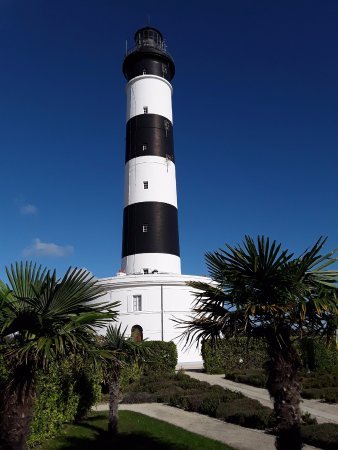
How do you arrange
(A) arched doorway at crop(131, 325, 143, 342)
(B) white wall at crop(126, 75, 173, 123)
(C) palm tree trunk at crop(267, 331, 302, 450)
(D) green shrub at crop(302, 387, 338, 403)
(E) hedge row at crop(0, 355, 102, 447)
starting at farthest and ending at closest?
(B) white wall at crop(126, 75, 173, 123)
(A) arched doorway at crop(131, 325, 143, 342)
(D) green shrub at crop(302, 387, 338, 403)
(E) hedge row at crop(0, 355, 102, 447)
(C) palm tree trunk at crop(267, 331, 302, 450)

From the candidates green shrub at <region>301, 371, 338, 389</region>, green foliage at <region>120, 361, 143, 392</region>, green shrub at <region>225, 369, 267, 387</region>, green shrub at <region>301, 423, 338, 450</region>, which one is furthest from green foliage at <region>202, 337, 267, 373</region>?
green shrub at <region>301, 423, 338, 450</region>

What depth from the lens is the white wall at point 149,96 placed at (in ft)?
115

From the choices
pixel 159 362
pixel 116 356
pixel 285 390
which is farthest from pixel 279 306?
pixel 159 362

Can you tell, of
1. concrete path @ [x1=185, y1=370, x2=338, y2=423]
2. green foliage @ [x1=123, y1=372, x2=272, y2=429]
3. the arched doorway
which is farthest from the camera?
the arched doorway

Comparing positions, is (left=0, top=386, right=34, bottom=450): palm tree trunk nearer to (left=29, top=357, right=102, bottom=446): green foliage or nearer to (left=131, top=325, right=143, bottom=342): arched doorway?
(left=29, top=357, right=102, bottom=446): green foliage

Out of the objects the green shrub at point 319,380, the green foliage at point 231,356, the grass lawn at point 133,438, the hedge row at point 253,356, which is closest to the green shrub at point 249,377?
the hedge row at point 253,356

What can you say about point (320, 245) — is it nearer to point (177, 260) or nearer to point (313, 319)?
point (313, 319)

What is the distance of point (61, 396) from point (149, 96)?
2824 centimetres

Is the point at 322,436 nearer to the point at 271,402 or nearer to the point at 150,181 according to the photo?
the point at 271,402

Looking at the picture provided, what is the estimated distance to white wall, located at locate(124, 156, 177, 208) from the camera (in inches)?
1283

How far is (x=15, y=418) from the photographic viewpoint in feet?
22.5

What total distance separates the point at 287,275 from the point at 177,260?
2486cm

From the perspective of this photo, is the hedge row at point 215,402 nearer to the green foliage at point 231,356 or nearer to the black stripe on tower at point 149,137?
the green foliage at point 231,356

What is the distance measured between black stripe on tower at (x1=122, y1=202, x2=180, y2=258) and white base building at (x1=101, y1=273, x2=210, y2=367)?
8.62ft
